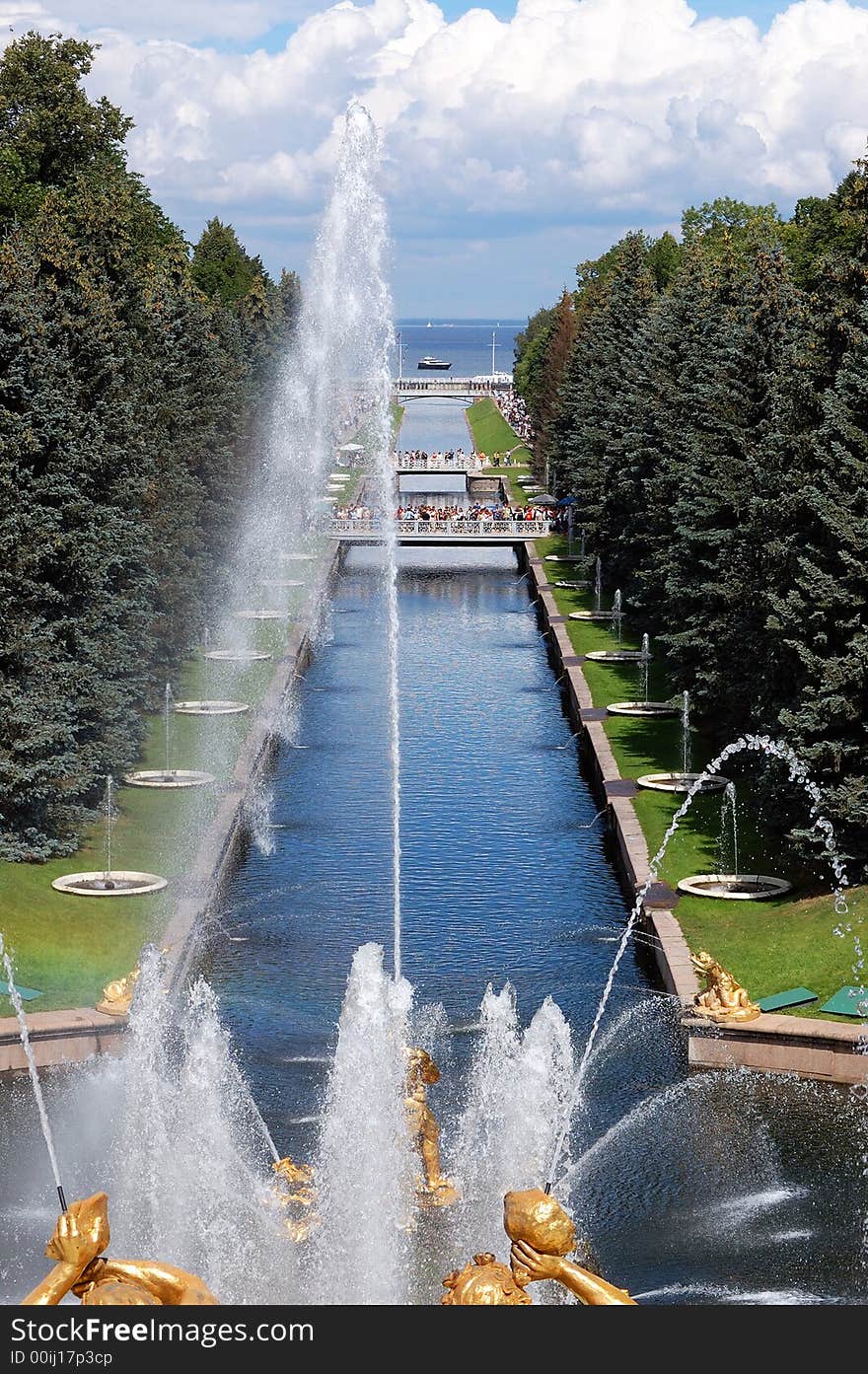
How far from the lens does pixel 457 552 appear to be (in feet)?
291

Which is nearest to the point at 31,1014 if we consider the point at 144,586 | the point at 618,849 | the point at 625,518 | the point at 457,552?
the point at 618,849

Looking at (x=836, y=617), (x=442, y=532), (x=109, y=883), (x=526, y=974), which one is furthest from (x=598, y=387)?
(x=526, y=974)

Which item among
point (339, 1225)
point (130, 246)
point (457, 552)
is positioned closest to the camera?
point (339, 1225)

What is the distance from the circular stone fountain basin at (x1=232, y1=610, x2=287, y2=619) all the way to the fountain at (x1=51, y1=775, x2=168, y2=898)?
29754 mm

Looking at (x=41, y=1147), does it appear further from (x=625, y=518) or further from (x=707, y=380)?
(x=625, y=518)

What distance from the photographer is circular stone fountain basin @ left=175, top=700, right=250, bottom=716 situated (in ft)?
149

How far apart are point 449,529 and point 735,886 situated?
5595cm

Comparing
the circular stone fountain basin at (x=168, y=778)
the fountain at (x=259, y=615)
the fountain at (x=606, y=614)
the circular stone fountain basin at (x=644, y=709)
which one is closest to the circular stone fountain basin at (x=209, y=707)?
the circular stone fountain basin at (x=168, y=778)

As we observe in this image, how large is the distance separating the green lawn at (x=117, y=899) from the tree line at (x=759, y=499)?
31.9 feet

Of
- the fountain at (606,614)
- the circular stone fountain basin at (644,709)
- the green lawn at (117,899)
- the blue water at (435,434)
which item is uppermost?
the blue water at (435,434)

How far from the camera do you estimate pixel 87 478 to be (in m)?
36.1

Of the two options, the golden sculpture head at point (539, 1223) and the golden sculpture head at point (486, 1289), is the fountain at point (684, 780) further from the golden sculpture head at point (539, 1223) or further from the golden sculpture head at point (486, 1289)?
the golden sculpture head at point (539, 1223)

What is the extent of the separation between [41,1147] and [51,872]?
33.3 feet

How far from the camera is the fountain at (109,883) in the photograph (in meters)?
30.0
